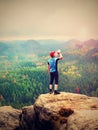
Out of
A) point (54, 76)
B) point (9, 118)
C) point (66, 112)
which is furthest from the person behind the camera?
point (9, 118)

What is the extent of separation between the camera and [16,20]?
862cm

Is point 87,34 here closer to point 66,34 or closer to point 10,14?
point 66,34

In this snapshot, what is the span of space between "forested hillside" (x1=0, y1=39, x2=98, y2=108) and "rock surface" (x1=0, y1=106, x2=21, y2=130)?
0.28 metres

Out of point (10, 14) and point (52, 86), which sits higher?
point (10, 14)

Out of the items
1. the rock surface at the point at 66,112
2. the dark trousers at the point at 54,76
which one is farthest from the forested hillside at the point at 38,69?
the rock surface at the point at 66,112

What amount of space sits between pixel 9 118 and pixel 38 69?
1726mm

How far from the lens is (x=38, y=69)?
8547 millimetres

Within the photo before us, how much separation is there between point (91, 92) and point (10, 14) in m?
3.51

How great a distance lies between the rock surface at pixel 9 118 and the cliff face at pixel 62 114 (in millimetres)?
160

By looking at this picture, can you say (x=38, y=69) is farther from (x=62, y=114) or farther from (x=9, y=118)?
(x=62, y=114)

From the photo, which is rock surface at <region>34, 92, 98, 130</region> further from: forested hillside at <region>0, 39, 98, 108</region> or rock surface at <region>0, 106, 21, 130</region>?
forested hillside at <region>0, 39, 98, 108</region>

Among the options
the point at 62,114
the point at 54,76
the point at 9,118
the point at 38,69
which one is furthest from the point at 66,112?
the point at 38,69

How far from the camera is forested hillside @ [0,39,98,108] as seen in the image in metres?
8.43

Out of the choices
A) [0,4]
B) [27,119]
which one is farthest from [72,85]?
[0,4]
